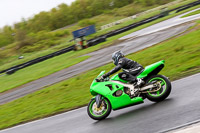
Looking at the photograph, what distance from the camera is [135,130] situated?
5.95 metres

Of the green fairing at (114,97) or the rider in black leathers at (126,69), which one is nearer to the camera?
the green fairing at (114,97)

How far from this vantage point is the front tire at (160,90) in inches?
280

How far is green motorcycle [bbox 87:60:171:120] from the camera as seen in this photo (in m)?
7.22

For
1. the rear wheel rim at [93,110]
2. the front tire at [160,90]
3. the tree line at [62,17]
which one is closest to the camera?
the front tire at [160,90]

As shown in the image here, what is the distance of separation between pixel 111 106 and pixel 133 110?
623 millimetres

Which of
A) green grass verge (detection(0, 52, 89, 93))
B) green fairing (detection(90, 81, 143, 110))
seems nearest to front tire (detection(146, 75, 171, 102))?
green fairing (detection(90, 81, 143, 110))

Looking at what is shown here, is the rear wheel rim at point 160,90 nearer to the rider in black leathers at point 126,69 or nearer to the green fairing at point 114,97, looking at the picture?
the green fairing at point 114,97

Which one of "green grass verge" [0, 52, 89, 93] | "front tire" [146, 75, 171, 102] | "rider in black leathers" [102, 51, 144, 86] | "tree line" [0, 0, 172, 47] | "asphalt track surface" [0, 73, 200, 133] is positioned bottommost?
"green grass verge" [0, 52, 89, 93]

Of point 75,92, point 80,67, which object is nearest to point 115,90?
point 75,92

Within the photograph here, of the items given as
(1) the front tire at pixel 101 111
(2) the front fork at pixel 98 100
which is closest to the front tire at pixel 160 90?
(1) the front tire at pixel 101 111

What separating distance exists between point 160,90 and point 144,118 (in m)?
1.06

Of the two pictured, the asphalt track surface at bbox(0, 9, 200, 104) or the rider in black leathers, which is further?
the asphalt track surface at bbox(0, 9, 200, 104)

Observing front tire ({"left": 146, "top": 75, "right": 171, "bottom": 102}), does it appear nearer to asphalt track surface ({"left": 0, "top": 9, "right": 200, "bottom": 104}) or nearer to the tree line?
asphalt track surface ({"left": 0, "top": 9, "right": 200, "bottom": 104})

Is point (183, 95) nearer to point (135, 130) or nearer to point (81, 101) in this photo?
point (135, 130)
